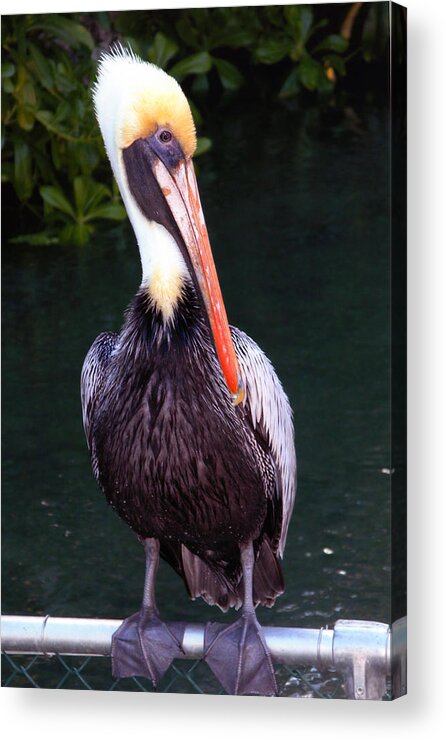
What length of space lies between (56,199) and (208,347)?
1.60 ft

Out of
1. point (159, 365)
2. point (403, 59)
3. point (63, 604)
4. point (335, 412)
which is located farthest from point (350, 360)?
point (63, 604)

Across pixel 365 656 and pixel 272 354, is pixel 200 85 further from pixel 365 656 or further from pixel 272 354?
pixel 365 656

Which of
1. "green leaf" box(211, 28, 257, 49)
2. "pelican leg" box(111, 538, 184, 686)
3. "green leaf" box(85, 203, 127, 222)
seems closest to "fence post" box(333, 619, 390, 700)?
"pelican leg" box(111, 538, 184, 686)

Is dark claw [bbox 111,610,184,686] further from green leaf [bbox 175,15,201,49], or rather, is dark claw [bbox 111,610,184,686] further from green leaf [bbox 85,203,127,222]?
green leaf [bbox 175,15,201,49]

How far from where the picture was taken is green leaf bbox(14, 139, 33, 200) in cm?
309

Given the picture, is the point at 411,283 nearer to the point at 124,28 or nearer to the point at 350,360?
the point at 350,360

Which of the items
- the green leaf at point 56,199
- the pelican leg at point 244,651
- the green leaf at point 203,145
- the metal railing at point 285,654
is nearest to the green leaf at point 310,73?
the green leaf at point 203,145

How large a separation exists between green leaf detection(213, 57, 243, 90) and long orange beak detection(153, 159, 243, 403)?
0.20 metres

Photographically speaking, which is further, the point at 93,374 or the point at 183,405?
the point at 93,374

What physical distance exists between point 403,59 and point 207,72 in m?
0.39

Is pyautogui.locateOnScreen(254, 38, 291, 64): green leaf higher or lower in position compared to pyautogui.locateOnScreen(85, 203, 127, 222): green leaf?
higher

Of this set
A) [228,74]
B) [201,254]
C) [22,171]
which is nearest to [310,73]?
[228,74]

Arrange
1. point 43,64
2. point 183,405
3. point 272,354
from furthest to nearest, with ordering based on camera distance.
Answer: point 43,64 → point 272,354 → point 183,405

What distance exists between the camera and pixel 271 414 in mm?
2902
